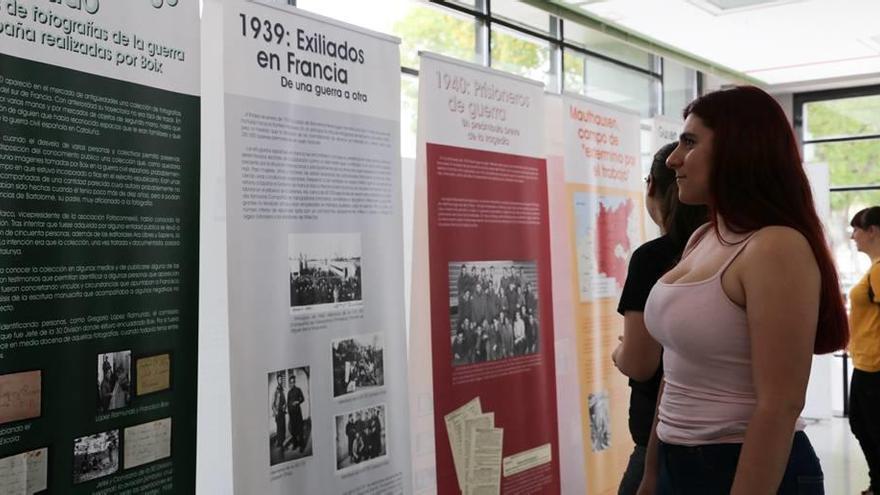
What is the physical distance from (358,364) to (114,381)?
91cm

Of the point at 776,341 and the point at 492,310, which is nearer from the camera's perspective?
the point at 776,341

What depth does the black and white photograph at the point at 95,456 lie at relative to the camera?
2.05 metres

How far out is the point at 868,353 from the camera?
4.46 m

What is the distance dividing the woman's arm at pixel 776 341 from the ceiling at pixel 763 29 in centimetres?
358

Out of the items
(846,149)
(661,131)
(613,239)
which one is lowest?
(613,239)

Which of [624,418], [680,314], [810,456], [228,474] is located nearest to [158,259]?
[228,474]

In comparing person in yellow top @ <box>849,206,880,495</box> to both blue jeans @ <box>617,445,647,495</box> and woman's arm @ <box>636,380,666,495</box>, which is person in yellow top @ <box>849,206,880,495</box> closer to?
blue jeans @ <box>617,445,647,495</box>

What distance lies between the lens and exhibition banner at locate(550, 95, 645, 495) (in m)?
4.11

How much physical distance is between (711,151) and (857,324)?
11.9ft

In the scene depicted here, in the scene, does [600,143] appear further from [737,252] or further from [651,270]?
[737,252]

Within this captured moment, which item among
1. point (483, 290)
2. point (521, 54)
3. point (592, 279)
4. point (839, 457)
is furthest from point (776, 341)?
point (839, 457)

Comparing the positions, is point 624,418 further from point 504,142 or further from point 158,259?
point 158,259

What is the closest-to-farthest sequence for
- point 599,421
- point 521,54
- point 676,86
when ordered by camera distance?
point 599,421
point 521,54
point 676,86

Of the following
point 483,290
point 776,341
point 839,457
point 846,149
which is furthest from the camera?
point 846,149
